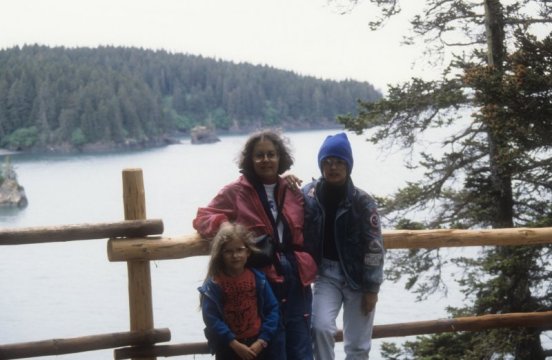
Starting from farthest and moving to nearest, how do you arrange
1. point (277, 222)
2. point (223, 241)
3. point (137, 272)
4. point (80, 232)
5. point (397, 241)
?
point (397, 241)
point (137, 272)
point (80, 232)
point (277, 222)
point (223, 241)

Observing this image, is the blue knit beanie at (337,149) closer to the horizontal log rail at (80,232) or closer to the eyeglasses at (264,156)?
the eyeglasses at (264,156)

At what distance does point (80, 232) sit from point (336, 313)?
1.45 metres

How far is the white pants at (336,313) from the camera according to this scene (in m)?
3.73

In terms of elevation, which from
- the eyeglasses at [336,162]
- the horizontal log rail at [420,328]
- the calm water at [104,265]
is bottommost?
the calm water at [104,265]

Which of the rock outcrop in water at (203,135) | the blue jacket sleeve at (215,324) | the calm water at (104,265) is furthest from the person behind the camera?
the rock outcrop in water at (203,135)

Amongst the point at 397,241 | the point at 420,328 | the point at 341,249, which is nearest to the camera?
the point at 341,249

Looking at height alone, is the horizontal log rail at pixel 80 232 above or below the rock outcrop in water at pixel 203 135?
below

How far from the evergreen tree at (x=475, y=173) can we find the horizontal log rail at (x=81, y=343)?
495cm

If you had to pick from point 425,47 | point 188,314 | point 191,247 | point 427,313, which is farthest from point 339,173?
point 188,314

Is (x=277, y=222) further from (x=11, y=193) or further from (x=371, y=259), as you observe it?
(x=11, y=193)

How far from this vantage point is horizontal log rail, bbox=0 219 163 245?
3910mm

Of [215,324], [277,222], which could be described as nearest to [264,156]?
[277,222]

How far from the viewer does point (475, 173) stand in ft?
36.6

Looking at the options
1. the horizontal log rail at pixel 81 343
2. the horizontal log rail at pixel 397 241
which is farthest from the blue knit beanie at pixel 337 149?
the horizontal log rail at pixel 81 343
